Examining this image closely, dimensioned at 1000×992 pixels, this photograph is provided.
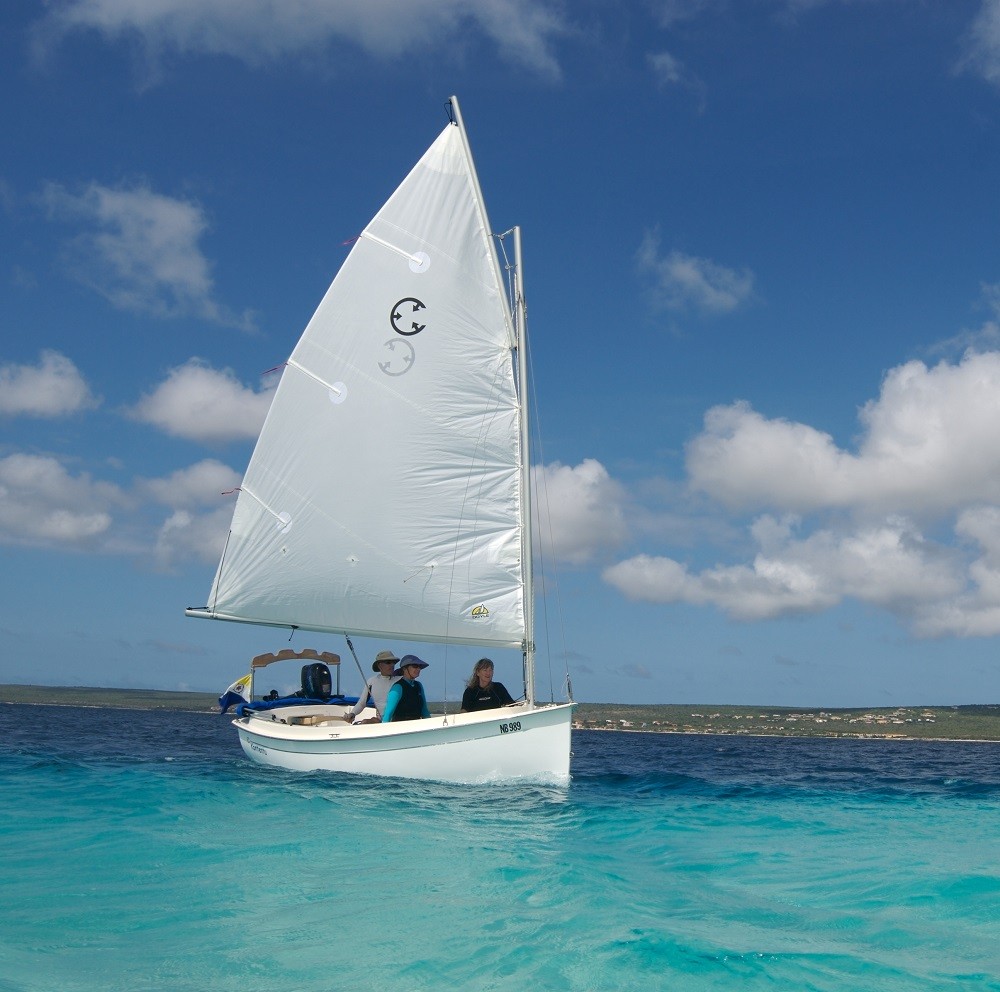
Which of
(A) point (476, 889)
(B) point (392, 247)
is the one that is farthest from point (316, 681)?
(A) point (476, 889)

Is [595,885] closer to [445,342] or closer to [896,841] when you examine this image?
[896,841]

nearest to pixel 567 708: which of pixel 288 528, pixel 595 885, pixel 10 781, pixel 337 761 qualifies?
pixel 337 761

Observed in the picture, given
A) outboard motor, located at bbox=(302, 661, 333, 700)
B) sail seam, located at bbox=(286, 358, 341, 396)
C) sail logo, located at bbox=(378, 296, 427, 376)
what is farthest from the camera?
outboard motor, located at bbox=(302, 661, 333, 700)

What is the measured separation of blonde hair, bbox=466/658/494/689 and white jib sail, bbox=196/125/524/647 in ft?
2.61

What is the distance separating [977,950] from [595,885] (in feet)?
13.9

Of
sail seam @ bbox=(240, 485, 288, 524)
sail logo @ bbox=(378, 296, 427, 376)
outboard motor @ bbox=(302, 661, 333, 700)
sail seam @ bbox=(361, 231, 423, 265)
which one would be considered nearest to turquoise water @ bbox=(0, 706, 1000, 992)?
outboard motor @ bbox=(302, 661, 333, 700)

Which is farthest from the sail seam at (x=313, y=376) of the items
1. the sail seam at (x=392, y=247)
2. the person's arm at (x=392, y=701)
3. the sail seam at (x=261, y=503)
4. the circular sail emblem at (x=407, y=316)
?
the person's arm at (x=392, y=701)

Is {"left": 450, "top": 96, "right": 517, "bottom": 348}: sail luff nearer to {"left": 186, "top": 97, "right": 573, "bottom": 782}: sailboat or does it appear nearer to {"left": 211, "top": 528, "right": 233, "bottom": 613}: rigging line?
{"left": 186, "top": 97, "right": 573, "bottom": 782}: sailboat

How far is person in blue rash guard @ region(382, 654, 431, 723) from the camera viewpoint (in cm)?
2036

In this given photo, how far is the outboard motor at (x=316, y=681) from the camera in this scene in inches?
1005

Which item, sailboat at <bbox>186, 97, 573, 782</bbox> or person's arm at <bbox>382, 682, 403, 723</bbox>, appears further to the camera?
sailboat at <bbox>186, 97, 573, 782</bbox>

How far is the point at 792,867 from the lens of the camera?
44.8 ft

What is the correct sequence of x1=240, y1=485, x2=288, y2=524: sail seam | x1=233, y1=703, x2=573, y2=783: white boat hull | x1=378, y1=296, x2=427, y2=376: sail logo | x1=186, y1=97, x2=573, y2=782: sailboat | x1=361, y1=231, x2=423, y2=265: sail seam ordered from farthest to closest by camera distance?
x1=240, y1=485, x2=288, y2=524: sail seam → x1=361, y1=231, x2=423, y2=265: sail seam → x1=378, y1=296, x2=427, y2=376: sail logo → x1=186, y1=97, x2=573, y2=782: sailboat → x1=233, y1=703, x2=573, y2=783: white boat hull

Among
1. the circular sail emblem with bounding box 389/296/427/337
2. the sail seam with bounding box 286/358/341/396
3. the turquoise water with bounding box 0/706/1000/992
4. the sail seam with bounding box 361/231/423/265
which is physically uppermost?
the sail seam with bounding box 361/231/423/265
